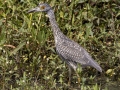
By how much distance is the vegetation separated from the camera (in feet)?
26.4

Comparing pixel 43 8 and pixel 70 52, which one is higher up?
pixel 43 8

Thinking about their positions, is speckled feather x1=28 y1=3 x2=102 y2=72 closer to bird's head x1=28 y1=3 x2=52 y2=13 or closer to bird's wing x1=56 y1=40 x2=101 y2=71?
bird's wing x1=56 y1=40 x2=101 y2=71

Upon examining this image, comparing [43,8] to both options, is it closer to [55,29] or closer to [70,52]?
[55,29]

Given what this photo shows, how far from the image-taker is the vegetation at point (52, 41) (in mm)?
8034

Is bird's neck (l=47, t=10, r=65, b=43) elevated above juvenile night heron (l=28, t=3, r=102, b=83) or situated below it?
above

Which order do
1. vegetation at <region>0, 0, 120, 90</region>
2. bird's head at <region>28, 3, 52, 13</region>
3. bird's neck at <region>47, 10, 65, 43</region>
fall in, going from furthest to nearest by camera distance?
1. bird's head at <region>28, 3, 52, 13</region>
2. bird's neck at <region>47, 10, 65, 43</region>
3. vegetation at <region>0, 0, 120, 90</region>

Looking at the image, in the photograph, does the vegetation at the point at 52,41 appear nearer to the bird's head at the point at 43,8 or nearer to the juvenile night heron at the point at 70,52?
the juvenile night heron at the point at 70,52

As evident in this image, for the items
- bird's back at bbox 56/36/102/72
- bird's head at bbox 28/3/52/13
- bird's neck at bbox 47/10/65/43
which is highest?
bird's head at bbox 28/3/52/13

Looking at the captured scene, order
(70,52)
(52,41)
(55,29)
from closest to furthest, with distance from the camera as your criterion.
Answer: (70,52)
(55,29)
(52,41)

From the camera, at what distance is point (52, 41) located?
29.4 feet

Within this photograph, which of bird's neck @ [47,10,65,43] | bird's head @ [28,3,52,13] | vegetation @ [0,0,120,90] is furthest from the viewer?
bird's head @ [28,3,52,13]

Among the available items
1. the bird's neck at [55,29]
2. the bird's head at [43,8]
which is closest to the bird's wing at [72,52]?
the bird's neck at [55,29]

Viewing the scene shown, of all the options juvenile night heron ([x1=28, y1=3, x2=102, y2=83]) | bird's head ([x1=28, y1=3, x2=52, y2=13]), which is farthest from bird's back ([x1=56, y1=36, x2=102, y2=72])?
bird's head ([x1=28, y1=3, x2=52, y2=13])

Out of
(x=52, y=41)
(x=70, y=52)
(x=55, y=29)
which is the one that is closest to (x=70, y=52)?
(x=70, y=52)
